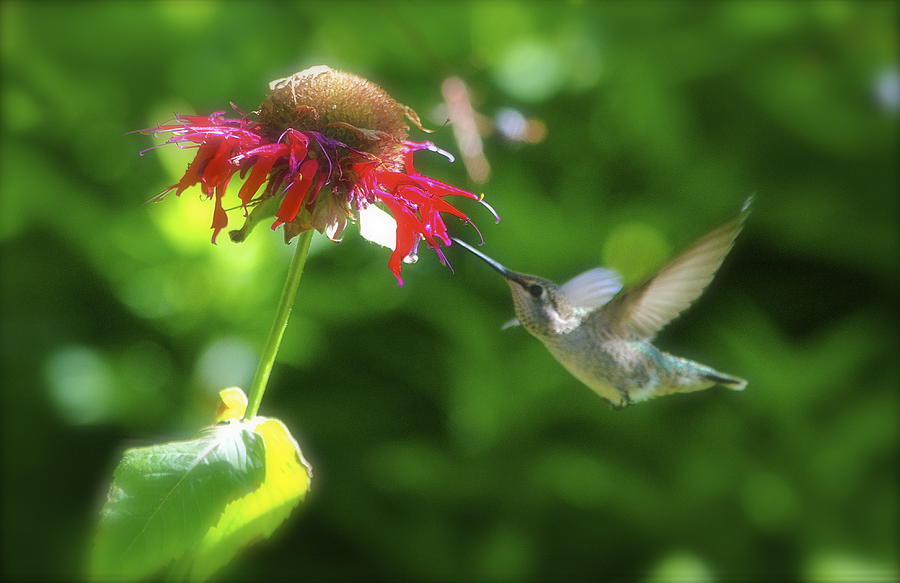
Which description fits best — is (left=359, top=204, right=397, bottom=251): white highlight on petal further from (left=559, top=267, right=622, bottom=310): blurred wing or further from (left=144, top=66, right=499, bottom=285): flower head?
(left=559, top=267, right=622, bottom=310): blurred wing

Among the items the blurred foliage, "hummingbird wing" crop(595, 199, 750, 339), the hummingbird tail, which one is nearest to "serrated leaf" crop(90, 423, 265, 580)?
"hummingbird wing" crop(595, 199, 750, 339)

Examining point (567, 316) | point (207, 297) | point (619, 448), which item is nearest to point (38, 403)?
point (207, 297)

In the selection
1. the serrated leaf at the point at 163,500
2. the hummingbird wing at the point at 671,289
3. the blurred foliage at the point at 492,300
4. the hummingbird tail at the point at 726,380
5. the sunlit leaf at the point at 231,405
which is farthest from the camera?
the blurred foliage at the point at 492,300

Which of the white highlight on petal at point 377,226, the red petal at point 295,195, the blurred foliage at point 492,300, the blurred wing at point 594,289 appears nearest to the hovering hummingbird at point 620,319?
the blurred wing at point 594,289

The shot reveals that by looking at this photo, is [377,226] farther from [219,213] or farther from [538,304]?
[538,304]

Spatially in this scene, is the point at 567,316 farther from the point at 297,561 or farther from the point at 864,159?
the point at 864,159

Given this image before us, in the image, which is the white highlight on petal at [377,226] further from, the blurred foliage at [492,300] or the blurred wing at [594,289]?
the blurred foliage at [492,300]
